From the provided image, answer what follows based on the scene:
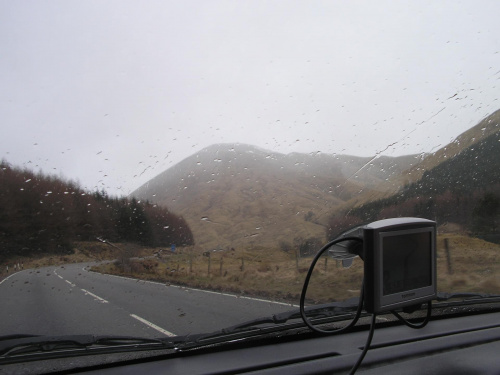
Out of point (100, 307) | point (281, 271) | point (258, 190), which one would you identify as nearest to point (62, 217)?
point (100, 307)

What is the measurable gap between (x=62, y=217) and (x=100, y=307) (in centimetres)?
114

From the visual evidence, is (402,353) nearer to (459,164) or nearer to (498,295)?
(498,295)

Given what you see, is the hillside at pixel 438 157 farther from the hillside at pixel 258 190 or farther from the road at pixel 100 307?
the road at pixel 100 307

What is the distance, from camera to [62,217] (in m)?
4.32

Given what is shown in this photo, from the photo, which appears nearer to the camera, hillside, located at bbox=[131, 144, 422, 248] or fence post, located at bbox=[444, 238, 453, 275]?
hillside, located at bbox=[131, 144, 422, 248]

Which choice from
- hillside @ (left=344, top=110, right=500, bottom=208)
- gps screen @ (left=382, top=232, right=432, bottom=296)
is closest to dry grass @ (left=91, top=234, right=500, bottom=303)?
hillside @ (left=344, top=110, right=500, bottom=208)

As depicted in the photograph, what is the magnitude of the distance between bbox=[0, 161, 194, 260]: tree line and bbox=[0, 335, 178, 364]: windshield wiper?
1.06 m

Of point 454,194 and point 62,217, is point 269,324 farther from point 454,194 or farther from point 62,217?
point 454,194

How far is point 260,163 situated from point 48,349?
454cm

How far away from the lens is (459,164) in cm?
738

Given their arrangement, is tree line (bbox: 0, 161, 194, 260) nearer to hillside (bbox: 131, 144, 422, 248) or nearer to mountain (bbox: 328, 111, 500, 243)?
hillside (bbox: 131, 144, 422, 248)

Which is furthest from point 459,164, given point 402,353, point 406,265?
point 406,265

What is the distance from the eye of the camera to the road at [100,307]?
415 cm

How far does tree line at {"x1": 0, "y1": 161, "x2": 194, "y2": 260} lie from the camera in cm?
390
